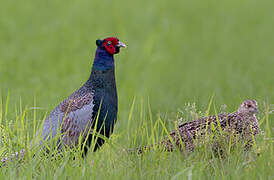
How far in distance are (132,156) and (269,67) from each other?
6.77 m

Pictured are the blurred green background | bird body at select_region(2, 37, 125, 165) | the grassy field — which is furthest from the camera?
the blurred green background

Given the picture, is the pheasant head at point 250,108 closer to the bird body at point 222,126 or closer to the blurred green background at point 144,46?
the bird body at point 222,126

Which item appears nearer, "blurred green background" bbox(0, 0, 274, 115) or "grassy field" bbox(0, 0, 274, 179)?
"grassy field" bbox(0, 0, 274, 179)

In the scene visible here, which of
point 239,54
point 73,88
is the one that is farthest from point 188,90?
point 239,54

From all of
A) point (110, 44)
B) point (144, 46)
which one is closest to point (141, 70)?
point (144, 46)

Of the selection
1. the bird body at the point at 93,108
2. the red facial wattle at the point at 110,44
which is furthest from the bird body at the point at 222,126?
the red facial wattle at the point at 110,44

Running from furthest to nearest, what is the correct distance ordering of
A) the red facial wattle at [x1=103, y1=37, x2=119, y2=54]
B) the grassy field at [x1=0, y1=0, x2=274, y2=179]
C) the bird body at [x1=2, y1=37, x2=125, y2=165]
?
the red facial wattle at [x1=103, y1=37, x2=119, y2=54]
the bird body at [x1=2, y1=37, x2=125, y2=165]
the grassy field at [x1=0, y1=0, x2=274, y2=179]

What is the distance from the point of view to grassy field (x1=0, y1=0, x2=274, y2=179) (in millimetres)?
6012

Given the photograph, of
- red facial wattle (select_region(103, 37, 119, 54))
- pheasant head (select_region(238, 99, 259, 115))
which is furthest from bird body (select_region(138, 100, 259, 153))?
red facial wattle (select_region(103, 37, 119, 54))

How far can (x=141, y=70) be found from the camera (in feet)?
41.3

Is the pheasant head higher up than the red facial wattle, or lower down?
lower down

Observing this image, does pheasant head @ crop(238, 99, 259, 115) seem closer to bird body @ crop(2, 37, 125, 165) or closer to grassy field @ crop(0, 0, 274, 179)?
grassy field @ crop(0, 0, 274, 179)

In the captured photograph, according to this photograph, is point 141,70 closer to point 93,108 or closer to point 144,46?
point 144,46

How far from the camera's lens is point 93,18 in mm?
15297
